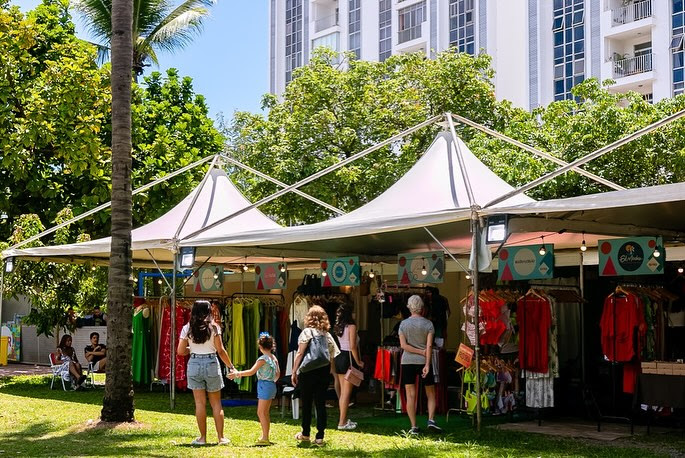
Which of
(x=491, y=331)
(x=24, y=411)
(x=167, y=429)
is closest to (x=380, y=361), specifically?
(x=491, y=331)

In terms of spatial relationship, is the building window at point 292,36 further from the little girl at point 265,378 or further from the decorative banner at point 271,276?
the little girl at point 265,378

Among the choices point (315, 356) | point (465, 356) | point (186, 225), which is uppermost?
point (186, 225)

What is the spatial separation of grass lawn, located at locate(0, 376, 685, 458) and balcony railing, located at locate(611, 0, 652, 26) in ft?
96.0

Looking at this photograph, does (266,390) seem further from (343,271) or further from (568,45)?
(568,45)

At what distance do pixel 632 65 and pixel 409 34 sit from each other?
41.2 ft

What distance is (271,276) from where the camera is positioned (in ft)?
47.2

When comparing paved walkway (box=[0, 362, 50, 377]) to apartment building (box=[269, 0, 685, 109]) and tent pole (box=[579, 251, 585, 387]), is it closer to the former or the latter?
tent pole (box=[579, 251, 585, 387])

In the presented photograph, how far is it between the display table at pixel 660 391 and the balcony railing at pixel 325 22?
44.3m

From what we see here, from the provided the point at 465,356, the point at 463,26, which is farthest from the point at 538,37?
the point at 465,356

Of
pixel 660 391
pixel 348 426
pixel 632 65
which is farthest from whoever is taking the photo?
pixel 632 65

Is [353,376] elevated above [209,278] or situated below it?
below

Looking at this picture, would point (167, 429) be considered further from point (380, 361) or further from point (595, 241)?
point (595, 241)

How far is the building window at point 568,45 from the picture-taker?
40156 millimetres

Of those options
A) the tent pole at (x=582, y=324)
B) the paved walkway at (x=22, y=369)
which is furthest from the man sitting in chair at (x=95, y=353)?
the tent pole at (x=582, y=324)
